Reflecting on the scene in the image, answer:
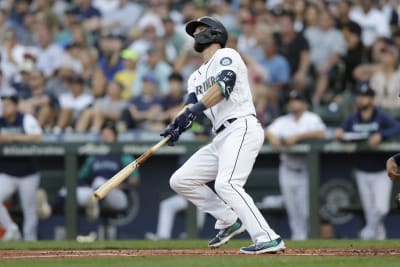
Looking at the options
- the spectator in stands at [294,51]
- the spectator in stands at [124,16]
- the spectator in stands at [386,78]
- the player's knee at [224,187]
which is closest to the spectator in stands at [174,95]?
the spectator in stands at [294,51]

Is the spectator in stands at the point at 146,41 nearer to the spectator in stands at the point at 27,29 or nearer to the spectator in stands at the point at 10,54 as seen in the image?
the spectator in stands at the point at 10,54

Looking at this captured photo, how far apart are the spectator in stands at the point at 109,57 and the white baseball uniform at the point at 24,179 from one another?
1425 millimetres

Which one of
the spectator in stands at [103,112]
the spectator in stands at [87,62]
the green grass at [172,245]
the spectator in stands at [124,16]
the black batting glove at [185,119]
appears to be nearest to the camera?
the black batting glove at [185,119]

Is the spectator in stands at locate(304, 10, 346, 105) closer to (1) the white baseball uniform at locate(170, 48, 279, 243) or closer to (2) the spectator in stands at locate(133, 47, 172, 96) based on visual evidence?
(2) the spectator in stands at locate(133, 47, 172, 96)

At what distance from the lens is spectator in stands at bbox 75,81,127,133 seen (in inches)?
544

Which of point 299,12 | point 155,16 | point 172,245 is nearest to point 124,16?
point 155,16

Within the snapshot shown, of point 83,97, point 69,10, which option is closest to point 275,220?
point 83,97

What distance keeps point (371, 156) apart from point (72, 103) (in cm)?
410

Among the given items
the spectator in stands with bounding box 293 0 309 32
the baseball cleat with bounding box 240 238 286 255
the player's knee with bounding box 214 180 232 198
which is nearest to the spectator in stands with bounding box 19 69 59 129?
the spectator in stands with bounding box 293 0 309 32

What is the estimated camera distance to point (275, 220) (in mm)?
13523

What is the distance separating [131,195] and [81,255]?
5.36m

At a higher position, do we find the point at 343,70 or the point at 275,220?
the point at 343,70

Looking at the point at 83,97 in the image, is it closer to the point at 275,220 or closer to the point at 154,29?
the point at 154,29

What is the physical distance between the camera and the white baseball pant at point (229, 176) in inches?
312
